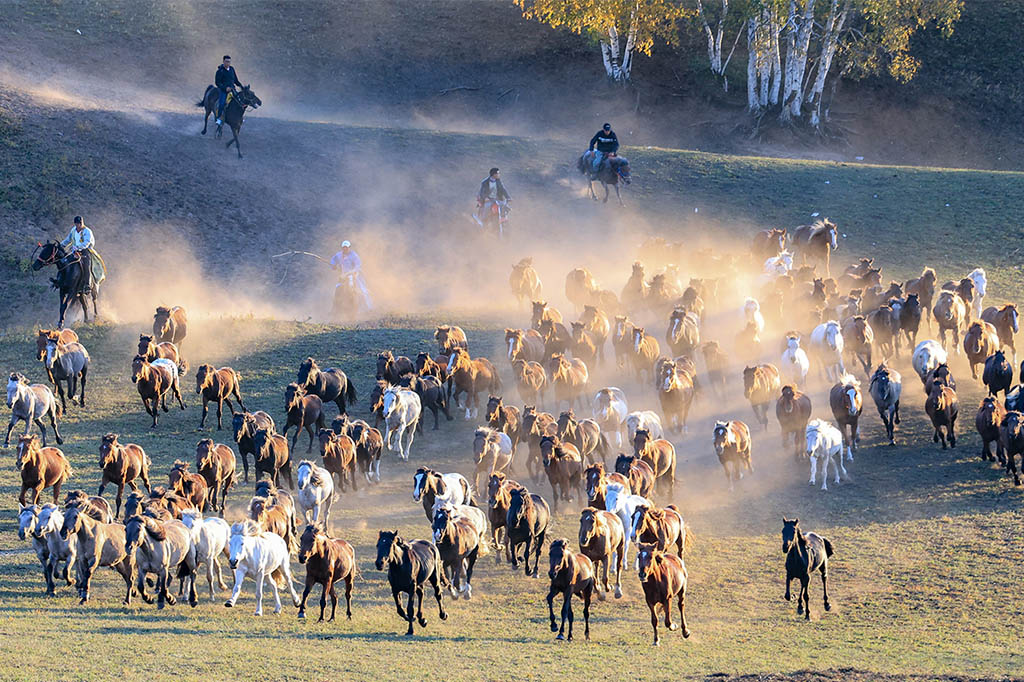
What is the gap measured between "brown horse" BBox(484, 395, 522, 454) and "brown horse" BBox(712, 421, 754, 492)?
365 cm

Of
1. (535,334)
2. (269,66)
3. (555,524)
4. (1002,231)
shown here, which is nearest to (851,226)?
(1002,231)

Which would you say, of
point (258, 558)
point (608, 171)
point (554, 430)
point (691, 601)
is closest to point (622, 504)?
point (691, 601)

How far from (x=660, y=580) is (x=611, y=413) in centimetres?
772

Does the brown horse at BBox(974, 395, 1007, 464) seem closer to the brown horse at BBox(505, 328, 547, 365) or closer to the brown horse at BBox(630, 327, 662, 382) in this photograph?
the brown horse at BBox(630, 327, 662, 382)

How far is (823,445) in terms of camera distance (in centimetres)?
2159

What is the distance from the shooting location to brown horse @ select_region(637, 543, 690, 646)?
15.6 metres

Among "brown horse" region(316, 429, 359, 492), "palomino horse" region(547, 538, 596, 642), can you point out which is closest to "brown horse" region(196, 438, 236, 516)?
"brown horse" region(316, 429, 359, 492)

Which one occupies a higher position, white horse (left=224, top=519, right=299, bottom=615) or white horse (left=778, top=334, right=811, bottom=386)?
white horse (left=778, top=334, right=811, bottom=386)

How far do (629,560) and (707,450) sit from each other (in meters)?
5.40

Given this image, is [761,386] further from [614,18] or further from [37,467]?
[614,18]

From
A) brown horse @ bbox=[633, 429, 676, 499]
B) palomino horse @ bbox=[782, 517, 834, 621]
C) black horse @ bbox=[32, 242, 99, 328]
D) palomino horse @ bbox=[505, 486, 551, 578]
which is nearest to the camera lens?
palomino horse @ bbox=[782, 517, 834, 621]

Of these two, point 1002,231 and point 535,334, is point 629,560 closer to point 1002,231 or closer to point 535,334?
point 535,334

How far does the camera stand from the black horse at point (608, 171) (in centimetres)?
3900

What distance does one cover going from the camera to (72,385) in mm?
25562
